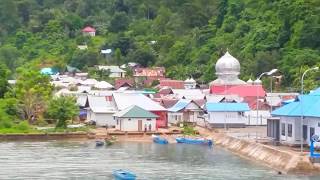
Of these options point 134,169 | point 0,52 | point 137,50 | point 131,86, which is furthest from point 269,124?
point 0,52

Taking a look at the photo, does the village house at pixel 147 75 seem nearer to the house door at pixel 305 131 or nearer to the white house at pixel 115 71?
the white house at pixel 115 71

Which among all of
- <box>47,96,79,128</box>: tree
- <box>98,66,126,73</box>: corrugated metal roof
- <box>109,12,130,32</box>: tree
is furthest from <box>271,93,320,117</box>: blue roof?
<box>109,12,130,32</box>: tree

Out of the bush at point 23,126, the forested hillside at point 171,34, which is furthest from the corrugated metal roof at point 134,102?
the forested hillside at point 171,34

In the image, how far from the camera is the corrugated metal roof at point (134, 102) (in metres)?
61.1

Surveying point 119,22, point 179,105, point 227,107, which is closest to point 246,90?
point 179,105

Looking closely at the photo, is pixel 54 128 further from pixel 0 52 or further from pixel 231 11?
pixel 0 52

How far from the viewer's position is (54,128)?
57.2m

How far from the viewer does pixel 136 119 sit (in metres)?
57.7

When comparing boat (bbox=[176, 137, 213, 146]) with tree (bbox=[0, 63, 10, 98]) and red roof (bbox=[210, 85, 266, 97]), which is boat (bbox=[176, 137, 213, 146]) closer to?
red roof (bbox=[210, 85, 266, 97])

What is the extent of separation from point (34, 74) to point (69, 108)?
19.3 ft

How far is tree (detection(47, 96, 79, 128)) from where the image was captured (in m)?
57.4

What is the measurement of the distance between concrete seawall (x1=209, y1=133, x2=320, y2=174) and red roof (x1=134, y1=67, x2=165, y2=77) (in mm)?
40587

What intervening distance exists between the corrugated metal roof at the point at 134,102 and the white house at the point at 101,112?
29.2 inches

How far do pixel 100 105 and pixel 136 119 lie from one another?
724 centimetres
